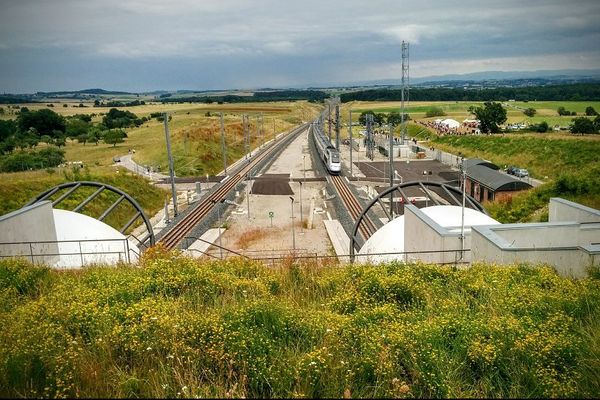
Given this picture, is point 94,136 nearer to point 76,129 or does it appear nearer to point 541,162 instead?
point 76,129

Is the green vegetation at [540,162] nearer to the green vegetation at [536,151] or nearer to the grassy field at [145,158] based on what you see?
the green vegetation at [536,151]

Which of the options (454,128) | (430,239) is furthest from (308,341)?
(454,128)

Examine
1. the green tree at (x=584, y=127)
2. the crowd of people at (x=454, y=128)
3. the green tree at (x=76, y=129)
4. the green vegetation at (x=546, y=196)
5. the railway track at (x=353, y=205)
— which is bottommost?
the railway track at (x=353, y=205)

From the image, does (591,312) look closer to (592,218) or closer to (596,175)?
(592,218)

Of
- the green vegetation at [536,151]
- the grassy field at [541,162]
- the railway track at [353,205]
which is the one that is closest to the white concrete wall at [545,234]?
the railway track at [353,205]

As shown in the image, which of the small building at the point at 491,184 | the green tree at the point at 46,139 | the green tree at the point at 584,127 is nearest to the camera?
the small building at the point at 491,184

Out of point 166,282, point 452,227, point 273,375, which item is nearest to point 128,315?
point 166,282
